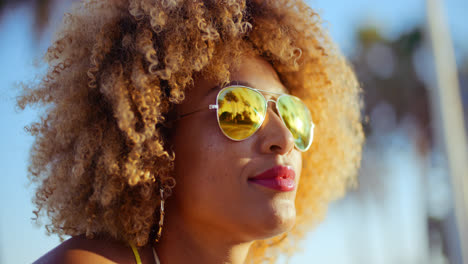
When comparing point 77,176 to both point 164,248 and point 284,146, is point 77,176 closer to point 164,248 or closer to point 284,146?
point 164,248

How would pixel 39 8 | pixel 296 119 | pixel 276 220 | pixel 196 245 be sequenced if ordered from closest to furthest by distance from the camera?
pixel 276 220, pixel 196 245, pixel 296 119, pixel 39 8

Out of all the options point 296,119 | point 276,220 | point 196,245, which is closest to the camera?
point 276,220

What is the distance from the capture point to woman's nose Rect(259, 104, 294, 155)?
263 centimetres

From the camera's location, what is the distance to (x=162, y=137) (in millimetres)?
2717

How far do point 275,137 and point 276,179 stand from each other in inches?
9.0

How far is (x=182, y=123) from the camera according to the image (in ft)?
9.03

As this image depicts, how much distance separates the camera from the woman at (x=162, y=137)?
101 inches

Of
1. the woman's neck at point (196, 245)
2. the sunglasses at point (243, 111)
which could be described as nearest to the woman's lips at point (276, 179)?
the sunglasses at point (243, 111)

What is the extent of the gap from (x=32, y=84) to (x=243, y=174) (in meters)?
1.46

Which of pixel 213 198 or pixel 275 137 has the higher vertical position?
pixel 275 137

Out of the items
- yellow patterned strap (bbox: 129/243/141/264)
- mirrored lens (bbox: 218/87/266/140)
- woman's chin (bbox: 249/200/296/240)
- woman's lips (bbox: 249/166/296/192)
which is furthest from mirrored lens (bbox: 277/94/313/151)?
yellow patterned strap (bbox: 129/243/141/264)

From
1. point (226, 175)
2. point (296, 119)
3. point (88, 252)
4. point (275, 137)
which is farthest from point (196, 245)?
point (296, 119)

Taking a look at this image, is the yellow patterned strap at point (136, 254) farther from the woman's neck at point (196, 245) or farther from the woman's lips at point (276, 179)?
the woman's lips at point (276, 179)

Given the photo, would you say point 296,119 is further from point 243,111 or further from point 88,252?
point 88,252
